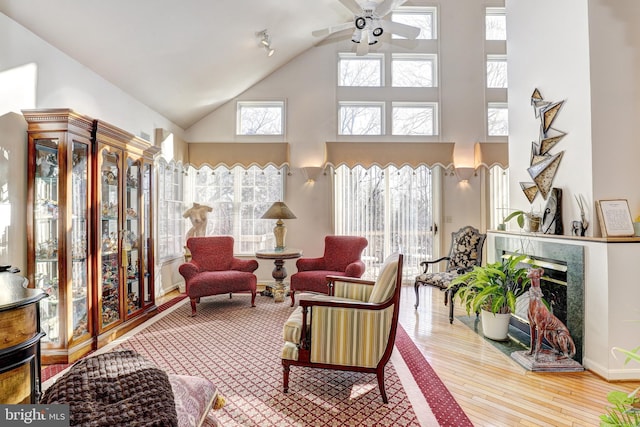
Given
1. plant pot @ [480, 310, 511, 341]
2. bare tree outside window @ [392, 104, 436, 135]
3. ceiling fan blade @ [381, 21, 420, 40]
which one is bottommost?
plant pot @ [480, 310, 511, 341]

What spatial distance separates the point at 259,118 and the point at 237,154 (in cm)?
81

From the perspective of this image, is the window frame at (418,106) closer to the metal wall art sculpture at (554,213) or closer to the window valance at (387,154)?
the window valance at (387,154)

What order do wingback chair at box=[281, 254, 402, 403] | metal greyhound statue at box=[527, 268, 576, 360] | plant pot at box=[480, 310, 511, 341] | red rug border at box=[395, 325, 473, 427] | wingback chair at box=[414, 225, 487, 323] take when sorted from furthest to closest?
wingback chair at box=[414, 225, 487, 323] → plant pot at box=[480, 310, 511, 341] → metal greyhound statue at box=[527, 268, 576, 360] → wingback chair at box=[281, 254, 402, 403] → red rug border at box=[395, 325, 473, 427]

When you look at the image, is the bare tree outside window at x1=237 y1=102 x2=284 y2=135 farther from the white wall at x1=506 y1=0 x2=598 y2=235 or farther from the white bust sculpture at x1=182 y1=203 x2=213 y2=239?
the white wall at x1=506 y1=0 x2=598 y2=235

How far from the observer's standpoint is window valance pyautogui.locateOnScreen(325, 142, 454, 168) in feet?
18.2

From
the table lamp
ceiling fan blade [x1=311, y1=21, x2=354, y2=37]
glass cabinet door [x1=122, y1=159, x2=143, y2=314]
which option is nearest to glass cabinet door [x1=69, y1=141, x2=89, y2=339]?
glass cabinet door [x1=122, y1=159, x2=143, y2=314]

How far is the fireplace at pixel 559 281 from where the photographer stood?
2.68 metres

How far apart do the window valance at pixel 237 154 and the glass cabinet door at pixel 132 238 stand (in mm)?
1865

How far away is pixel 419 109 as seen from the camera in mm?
5840

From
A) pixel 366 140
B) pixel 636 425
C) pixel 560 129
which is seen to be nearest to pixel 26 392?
pixel 636 425

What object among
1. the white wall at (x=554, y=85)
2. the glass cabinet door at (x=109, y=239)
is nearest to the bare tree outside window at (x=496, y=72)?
the white wall at (x=554, y=85)

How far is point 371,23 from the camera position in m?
3.40

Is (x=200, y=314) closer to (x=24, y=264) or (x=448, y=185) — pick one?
(x=24, y=264)

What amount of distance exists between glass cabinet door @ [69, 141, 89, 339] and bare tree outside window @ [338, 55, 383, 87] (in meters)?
4.28
